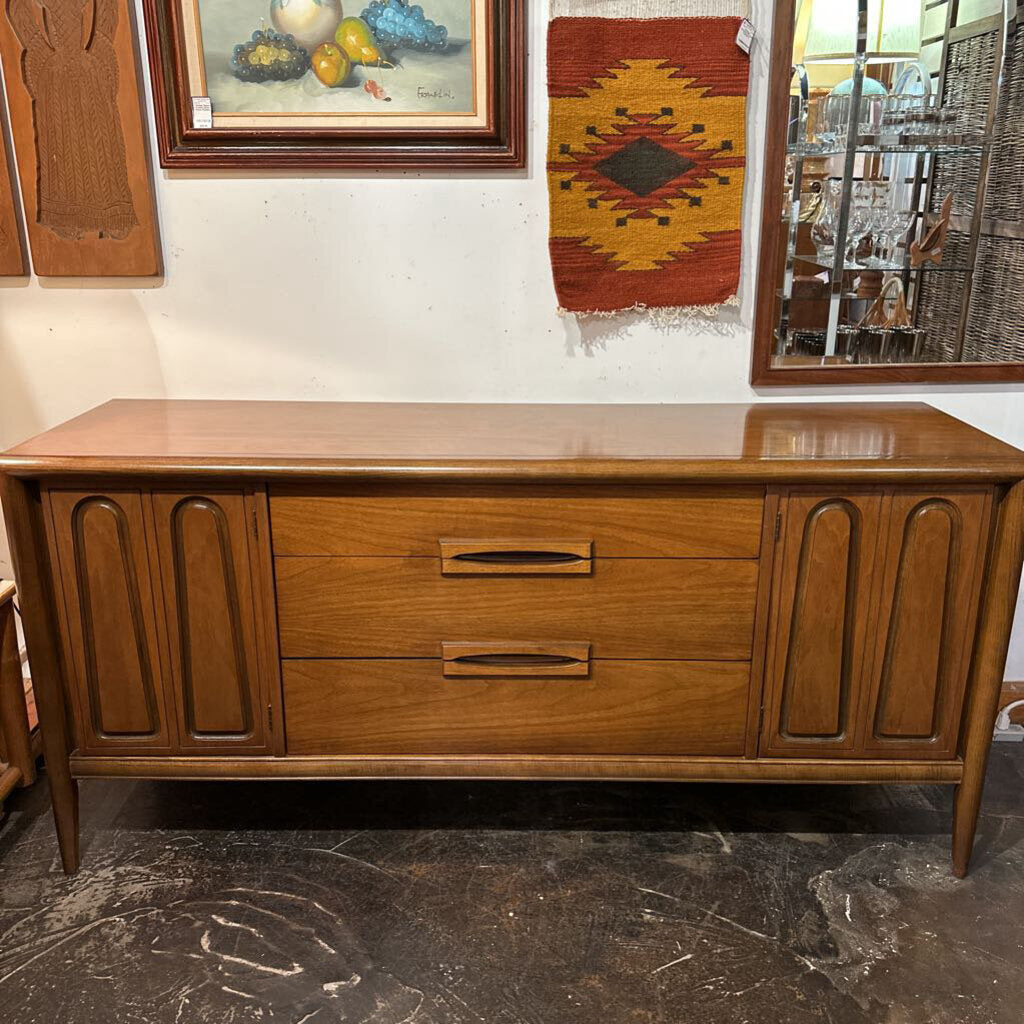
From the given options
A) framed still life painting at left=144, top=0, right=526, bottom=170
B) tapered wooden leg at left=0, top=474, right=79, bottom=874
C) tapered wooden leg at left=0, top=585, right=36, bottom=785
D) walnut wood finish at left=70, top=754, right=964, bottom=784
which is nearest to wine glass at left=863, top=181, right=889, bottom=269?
framed still life painting at left=144, top=0, right=526, bottom=170

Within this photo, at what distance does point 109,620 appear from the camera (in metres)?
1.69

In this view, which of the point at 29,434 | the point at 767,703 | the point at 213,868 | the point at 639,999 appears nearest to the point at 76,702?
the point at 213,868

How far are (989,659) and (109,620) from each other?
5.31ft

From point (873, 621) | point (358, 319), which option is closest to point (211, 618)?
point (358, 319)

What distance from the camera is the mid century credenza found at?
5.26ft

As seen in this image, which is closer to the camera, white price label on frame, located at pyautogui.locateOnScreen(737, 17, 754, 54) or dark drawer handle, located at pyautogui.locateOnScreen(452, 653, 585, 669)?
dark drawer handle, located at pyautogui.locateOnScreen(452, 653, 585, 669)

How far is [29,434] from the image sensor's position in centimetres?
209

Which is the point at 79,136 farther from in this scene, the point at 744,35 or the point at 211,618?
the point at 744,35

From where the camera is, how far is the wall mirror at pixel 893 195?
1.86 metres

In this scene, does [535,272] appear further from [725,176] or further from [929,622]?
[929,622]

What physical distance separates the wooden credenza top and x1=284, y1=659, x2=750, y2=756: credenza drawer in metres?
0.39

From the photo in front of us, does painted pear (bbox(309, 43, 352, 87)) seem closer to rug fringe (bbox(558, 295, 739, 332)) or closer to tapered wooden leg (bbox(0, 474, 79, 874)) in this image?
rug fringe (bbox(558, 295, 739, 332))

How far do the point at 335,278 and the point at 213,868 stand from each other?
1250 mm

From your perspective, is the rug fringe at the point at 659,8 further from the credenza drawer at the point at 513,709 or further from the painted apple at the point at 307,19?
the credenza drawer at the point at 513,709
